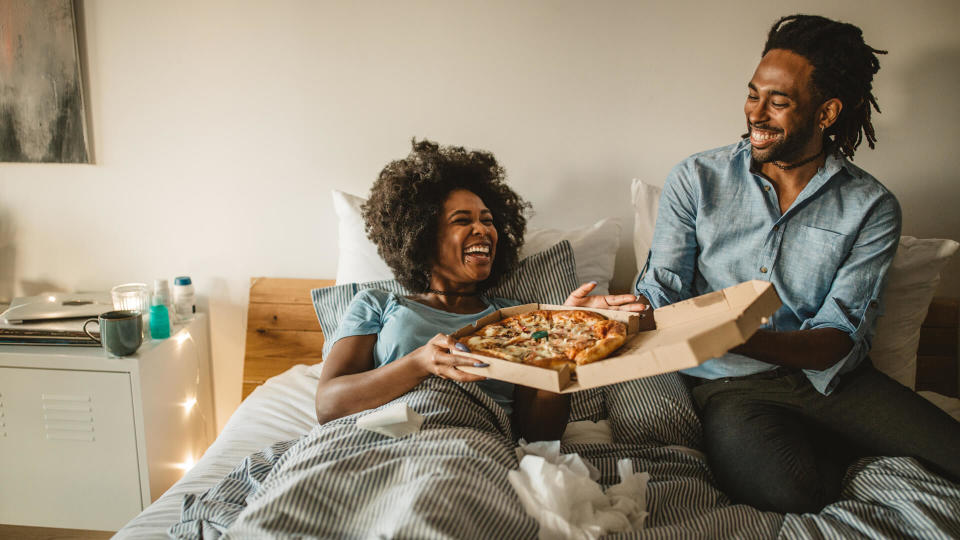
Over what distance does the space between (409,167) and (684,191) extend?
760mm

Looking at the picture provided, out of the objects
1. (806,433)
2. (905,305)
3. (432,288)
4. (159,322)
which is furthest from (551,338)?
(159,322)

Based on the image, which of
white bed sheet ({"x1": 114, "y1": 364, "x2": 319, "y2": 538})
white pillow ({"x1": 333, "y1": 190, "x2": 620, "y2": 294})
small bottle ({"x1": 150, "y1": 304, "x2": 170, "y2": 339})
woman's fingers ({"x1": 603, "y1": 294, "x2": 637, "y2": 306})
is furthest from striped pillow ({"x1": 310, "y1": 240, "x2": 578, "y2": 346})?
small bottle ({"x1": 150, "y1": 304, "x2": 170, "y2": 339})

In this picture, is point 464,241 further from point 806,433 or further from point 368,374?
point 806,433

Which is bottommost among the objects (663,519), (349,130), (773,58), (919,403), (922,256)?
(663,519)

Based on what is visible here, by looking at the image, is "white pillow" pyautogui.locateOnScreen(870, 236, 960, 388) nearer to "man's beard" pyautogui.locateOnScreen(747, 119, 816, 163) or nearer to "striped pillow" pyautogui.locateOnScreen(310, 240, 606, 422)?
"man's beard" pyautogui.locateOnScreen(747, 119, 816, 163)

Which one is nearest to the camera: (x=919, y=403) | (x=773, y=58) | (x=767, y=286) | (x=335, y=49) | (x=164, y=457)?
(x=767, y=286)

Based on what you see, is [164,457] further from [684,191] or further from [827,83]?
[827,83]

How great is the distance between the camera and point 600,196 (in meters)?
2.06

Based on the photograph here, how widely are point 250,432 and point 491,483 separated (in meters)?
0.85

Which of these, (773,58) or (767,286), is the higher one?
(773,58)

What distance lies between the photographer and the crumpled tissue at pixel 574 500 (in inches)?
37.2

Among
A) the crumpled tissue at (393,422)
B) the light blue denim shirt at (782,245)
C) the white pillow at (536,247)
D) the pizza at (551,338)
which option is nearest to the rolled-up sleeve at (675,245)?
the light blue denim shirt at (782,245)

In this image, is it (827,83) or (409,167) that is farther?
(409,167)

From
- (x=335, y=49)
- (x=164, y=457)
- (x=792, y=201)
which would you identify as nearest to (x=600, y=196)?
(x=792, y=201)
